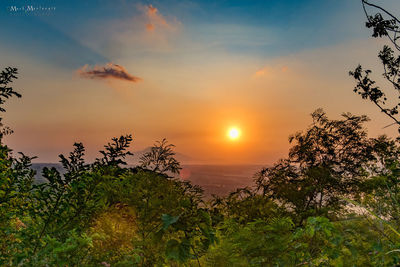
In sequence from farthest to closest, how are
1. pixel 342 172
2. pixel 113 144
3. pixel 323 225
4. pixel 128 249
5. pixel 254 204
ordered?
pixel 342 172, pixel 254 204, pixel 113 144, pixel 128 249, pixel 323 225

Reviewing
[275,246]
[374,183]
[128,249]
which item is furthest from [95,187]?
[374,183]

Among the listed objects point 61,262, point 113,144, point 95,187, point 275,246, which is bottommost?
point 61,262

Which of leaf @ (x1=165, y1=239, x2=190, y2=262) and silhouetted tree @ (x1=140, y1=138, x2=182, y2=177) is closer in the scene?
leaf @ (x1=165, y1=239, x2=190, y2=262)

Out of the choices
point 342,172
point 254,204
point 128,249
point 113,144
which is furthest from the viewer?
point 342,172

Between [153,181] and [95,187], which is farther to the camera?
[95,187]

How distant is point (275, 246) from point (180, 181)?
1.26 metres

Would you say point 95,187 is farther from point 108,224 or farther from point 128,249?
point 128,249

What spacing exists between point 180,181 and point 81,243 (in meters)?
1.22

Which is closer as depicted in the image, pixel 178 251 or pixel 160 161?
pixel 178 251

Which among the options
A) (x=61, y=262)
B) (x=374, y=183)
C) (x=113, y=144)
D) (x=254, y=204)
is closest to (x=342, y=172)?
(x=374, y=183)

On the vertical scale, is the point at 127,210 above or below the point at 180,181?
below

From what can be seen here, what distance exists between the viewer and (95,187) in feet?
9.96

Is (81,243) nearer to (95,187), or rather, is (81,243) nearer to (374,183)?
(95,187)

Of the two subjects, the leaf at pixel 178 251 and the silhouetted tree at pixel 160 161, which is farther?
the silhouetted tree at pixel 160 161
